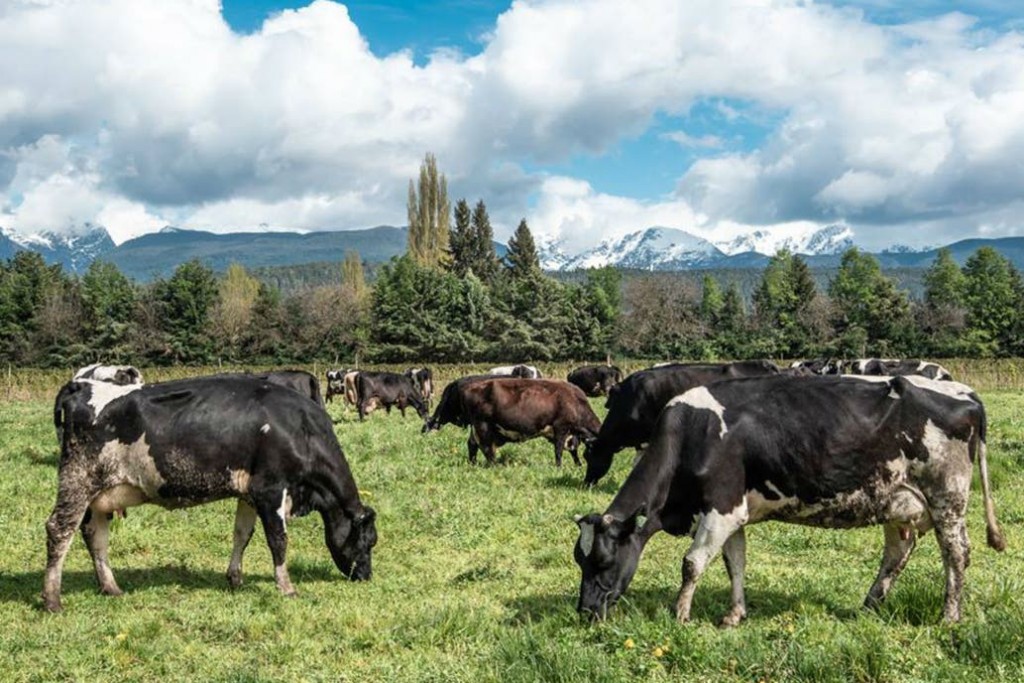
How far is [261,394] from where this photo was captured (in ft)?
32.2

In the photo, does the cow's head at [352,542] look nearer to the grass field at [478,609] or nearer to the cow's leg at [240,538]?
the grass field at [478,609]

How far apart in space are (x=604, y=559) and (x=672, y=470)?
3.25ft

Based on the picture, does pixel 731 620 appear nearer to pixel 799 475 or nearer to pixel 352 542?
pixel 799 475

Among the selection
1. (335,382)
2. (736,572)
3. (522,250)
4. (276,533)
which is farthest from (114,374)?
(522,250)

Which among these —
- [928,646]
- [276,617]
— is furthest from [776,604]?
[276,617]

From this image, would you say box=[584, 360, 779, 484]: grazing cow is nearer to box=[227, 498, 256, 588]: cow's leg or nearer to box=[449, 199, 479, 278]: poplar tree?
box=[227, 498, 256, 588]: cow's leg

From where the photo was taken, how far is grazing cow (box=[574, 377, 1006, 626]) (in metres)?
7.64

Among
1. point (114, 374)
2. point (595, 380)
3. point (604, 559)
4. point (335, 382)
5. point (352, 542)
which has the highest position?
point (114, 374)

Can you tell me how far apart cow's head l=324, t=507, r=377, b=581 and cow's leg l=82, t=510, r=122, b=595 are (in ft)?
7.40

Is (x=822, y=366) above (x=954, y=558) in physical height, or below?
below

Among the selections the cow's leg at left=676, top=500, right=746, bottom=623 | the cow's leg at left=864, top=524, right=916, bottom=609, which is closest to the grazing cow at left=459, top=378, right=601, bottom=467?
the cow's leg at left=864, top=524, right=916, bottom=609

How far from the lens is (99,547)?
949cm

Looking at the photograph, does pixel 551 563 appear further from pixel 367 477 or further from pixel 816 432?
pixel 367 477

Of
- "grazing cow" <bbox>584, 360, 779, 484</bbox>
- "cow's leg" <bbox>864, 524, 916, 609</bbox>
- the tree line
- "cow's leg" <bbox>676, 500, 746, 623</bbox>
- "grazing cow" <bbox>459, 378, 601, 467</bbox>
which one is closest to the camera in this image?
"cow's leg" <bbox>676, 500, 746, 623</bbox>
